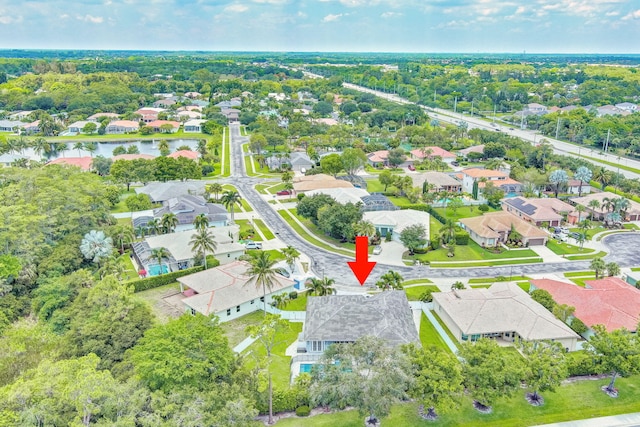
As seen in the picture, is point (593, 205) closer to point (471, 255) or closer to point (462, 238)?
point (462, 238)

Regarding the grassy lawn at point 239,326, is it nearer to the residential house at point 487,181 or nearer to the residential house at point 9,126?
the residential house at point 487,181

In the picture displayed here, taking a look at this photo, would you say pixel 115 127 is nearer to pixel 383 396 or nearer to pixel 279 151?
pixel 279 151

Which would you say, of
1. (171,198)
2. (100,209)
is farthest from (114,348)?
(171,198)

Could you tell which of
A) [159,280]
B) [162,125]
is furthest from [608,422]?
[162,125]

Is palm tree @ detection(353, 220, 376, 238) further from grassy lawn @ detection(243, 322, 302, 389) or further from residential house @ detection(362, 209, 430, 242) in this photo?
Answer: grassy lawn @ detection(243, 322, 302, 389)

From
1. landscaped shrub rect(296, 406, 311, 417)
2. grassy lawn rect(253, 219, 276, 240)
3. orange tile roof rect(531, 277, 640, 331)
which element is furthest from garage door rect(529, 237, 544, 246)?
landscaped shrub rect(296, 406, 311, 417)

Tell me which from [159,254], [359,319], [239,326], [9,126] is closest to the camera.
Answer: [359,319]
